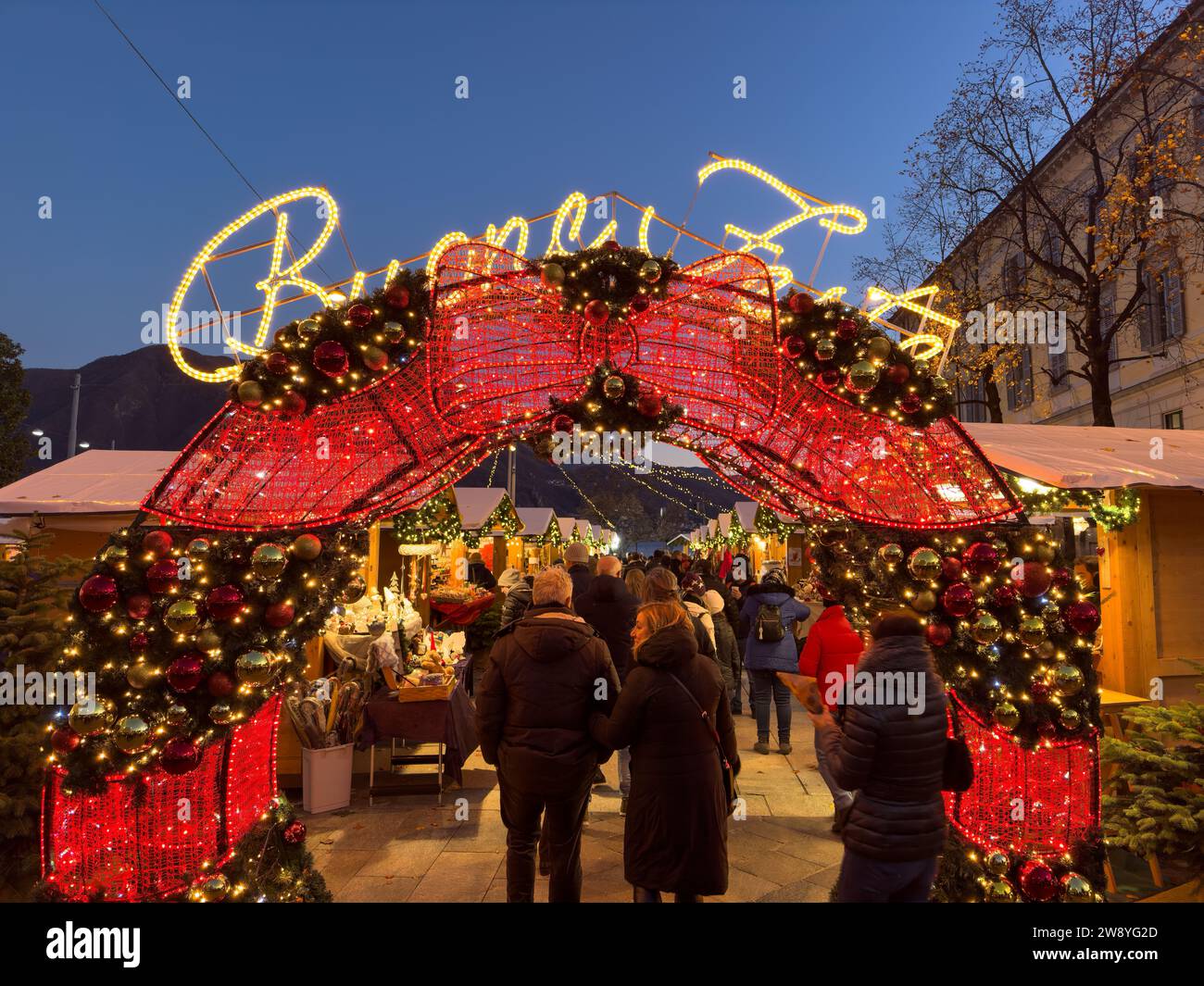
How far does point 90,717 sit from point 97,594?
547 mm

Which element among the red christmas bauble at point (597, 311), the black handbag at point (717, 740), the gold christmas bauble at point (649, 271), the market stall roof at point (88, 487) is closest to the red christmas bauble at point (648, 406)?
the red christmas bauble at point (597, 311)

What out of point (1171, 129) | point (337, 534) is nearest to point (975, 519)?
point (337, 534)

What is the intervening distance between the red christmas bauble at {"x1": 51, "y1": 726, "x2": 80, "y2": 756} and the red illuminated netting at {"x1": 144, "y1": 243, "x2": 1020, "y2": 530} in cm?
120

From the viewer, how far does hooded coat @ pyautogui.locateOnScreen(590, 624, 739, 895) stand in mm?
3174

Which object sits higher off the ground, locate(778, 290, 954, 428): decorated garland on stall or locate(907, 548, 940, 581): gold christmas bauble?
locate(778, 290, 954, 428): decorated garland on stall

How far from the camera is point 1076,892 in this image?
355cm

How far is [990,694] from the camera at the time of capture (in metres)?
3.77

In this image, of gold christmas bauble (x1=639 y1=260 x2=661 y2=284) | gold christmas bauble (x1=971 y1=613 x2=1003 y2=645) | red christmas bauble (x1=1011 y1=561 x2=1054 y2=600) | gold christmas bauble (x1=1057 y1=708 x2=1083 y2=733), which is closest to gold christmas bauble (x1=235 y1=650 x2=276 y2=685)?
gold christmas bauble (x1=639 y1=260 x2=661 y2=284)

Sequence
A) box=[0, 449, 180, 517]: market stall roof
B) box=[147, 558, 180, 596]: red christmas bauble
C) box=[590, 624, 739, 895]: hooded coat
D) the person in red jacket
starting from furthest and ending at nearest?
box=[0, 449, 180, 517]: market stall roof < the person in red jacket < box=[147, 558, 180, 596]: red christmas bauble < box=[590, 624, 739, 895]: hooded coat

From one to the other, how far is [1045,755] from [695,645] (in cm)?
207

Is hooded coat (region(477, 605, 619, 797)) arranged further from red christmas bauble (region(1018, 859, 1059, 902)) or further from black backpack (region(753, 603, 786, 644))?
black backpack (region(753, 603, 786, 644))

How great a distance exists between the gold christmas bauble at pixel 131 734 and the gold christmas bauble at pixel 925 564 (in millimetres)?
3931

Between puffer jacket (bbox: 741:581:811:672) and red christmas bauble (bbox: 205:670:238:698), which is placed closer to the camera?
red christmas bauble (bbox: 205:670:238:698)

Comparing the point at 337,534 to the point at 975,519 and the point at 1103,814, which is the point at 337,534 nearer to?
the point at 975,519
